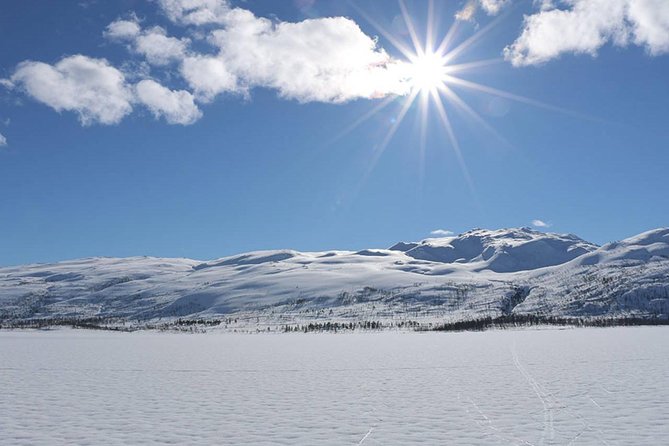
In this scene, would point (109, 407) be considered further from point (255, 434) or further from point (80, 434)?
point (255, 434)

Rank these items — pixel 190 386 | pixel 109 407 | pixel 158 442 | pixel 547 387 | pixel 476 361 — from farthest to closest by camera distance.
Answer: pixel 476 361, pixel 190 386, pixel 547 387, pixel 109 407, pixel 158 442

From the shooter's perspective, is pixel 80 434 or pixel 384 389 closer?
pixel 80 434

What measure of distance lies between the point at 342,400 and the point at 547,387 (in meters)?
9.90

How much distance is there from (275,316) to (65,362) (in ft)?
540

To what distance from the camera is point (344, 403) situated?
66.1ft

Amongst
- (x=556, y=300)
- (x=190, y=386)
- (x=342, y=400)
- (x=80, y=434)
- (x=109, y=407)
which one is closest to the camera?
(x=80, y=434)

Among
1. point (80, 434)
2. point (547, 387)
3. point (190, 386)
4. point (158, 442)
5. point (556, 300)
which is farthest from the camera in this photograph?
point (556, 300)

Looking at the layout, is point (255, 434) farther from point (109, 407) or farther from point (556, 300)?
point (556, 300)

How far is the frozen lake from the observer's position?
14820 mm

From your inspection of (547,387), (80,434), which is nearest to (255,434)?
(80,434)

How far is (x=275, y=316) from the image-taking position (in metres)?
199

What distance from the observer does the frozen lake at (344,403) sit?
14820 mm

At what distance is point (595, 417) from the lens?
1641 centimetres

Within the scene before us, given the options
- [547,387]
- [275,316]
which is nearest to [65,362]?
[547,387]
